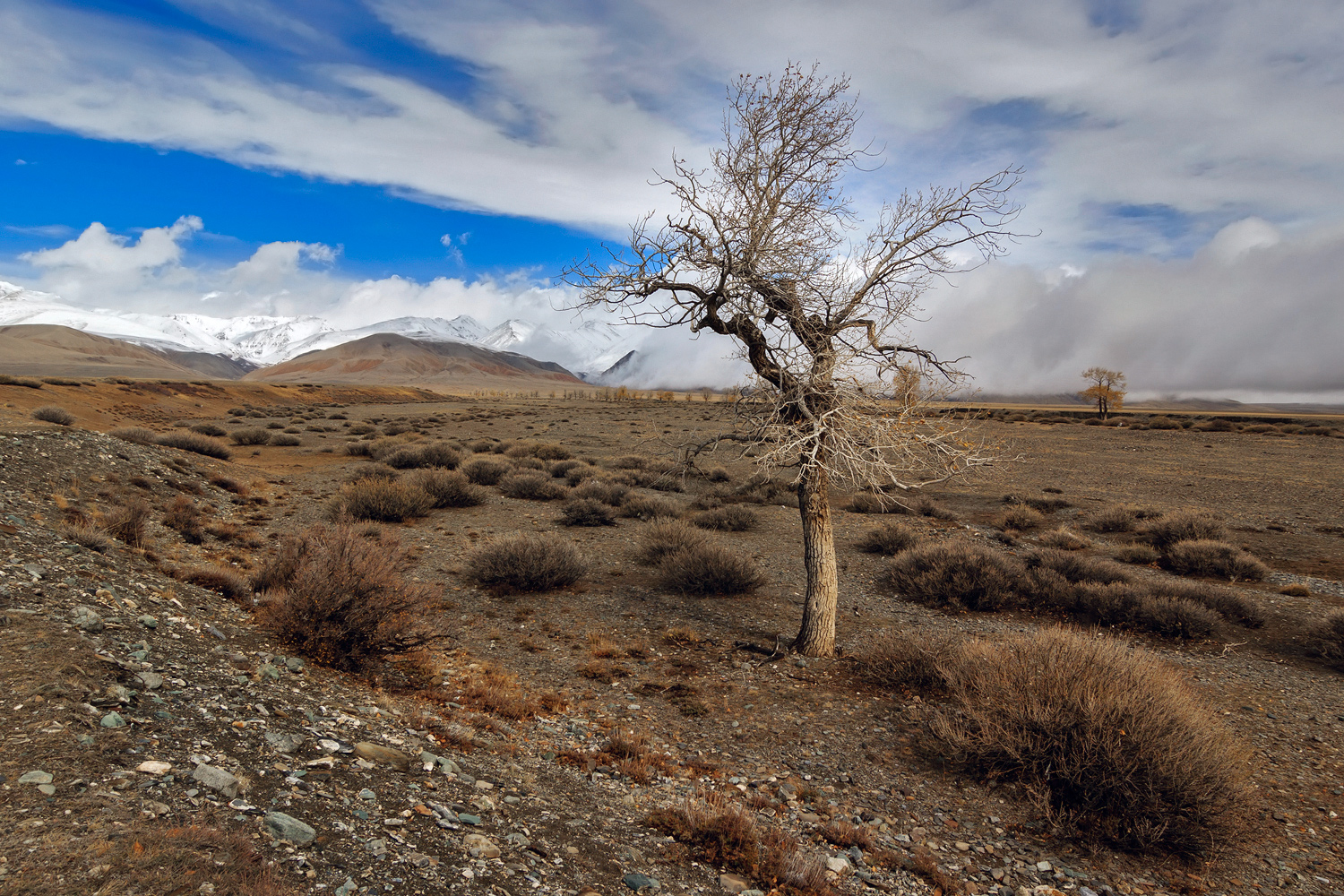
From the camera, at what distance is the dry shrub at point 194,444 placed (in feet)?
68.7

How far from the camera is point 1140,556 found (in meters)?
13.2

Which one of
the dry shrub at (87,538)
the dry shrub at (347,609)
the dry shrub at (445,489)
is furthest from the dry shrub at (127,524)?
the dry shrub at (445,489)

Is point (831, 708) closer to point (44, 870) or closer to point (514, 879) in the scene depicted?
point (514, 879)

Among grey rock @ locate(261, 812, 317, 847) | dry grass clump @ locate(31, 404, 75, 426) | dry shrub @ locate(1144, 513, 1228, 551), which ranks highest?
dry grass clump @ locate(31, 404, 75, 426)

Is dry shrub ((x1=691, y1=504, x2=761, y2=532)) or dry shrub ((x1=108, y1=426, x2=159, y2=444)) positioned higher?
dry shrub ((x1=108, y1=426, x2=159, y2=444))

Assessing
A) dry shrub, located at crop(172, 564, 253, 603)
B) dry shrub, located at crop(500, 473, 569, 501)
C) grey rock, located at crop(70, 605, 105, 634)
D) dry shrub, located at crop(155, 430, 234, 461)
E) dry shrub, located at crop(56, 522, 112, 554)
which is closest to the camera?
grey rock, located at crop(70, 605, 105, 634)

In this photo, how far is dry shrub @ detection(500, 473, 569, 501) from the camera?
18.5 m

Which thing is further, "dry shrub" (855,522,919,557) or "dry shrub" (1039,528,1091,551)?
"dry shrub" (1039,528,1091,551)

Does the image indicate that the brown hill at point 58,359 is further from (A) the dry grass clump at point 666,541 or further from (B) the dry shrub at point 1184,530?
(B) the dry shrub at point 1184,530

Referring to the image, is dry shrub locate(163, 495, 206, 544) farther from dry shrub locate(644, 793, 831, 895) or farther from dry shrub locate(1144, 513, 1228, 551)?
dry shrub locate(1144, 513, 1228, 551)

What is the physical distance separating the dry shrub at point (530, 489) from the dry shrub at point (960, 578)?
10828mm

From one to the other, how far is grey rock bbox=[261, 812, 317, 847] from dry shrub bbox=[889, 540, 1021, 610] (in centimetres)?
968

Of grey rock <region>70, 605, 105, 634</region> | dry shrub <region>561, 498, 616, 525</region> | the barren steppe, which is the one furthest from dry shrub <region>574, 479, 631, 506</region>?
grey rock <region>70, 605, 105, 634</region>

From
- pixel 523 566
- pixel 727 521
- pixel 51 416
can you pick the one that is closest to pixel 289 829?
pixel 523 566
